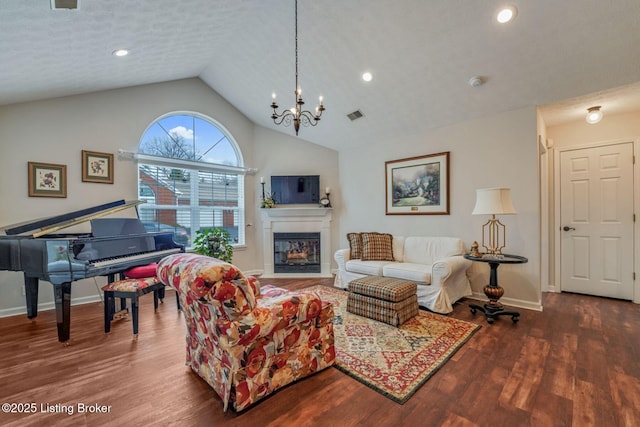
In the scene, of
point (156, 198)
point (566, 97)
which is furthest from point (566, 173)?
point (156, 198)

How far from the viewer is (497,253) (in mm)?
3311

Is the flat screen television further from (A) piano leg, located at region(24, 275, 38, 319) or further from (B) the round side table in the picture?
(A) piano leg, located at region(24, 275, 38, 319)

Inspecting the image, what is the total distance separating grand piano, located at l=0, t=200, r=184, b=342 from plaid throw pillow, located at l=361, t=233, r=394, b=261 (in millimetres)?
2792

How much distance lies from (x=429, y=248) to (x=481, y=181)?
116 cm

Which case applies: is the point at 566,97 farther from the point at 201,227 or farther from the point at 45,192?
the point at 45,192

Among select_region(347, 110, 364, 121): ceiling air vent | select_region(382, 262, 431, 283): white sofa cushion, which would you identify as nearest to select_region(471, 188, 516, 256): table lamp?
select_region(382, 262, 431, 283): white sofa cushion

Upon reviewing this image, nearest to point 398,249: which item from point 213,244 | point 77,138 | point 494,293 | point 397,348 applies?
point 494,293

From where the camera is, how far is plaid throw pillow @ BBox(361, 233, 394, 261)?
4203 mm

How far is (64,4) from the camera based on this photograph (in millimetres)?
2000

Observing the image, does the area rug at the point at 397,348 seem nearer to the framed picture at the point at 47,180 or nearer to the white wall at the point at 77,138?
the white wall at the point at 77,138

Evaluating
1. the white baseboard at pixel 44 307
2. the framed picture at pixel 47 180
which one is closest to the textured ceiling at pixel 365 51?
the framed picture at pixel 47 180

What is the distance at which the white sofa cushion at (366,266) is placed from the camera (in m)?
3.83

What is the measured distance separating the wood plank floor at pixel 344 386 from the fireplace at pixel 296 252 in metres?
2.72

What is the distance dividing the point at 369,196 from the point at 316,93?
6.52ft
